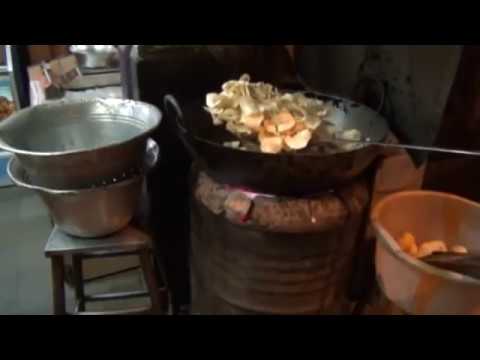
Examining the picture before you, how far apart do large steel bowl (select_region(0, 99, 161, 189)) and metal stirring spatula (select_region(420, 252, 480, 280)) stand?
750 mm

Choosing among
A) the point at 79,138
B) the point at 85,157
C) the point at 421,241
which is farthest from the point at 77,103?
the point at 421,241

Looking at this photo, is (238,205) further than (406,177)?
No

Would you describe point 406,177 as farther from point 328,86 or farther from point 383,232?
point 328,86

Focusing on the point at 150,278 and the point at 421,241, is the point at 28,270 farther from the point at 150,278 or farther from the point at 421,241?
the point at 421,241

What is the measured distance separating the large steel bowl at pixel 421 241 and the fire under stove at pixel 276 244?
83 millimetres

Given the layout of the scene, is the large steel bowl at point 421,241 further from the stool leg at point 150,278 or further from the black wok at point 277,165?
the stool leg at point 150,278

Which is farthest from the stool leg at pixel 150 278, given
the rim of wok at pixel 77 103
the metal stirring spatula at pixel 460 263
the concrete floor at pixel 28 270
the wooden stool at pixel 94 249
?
the metal stirring spatula at pixel 460 263

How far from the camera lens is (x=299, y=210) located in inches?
41.6

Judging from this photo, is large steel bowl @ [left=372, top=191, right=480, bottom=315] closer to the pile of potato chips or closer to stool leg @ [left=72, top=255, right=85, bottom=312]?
→ the pile of potato chips

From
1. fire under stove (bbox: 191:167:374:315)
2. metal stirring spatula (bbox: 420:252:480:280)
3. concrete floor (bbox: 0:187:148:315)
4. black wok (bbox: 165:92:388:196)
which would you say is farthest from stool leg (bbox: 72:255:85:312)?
metal stirring spatula (bbox: 420:252:480:280)

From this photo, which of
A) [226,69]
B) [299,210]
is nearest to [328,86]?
[226,69]

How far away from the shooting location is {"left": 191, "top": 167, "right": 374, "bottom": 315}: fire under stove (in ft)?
3.50
